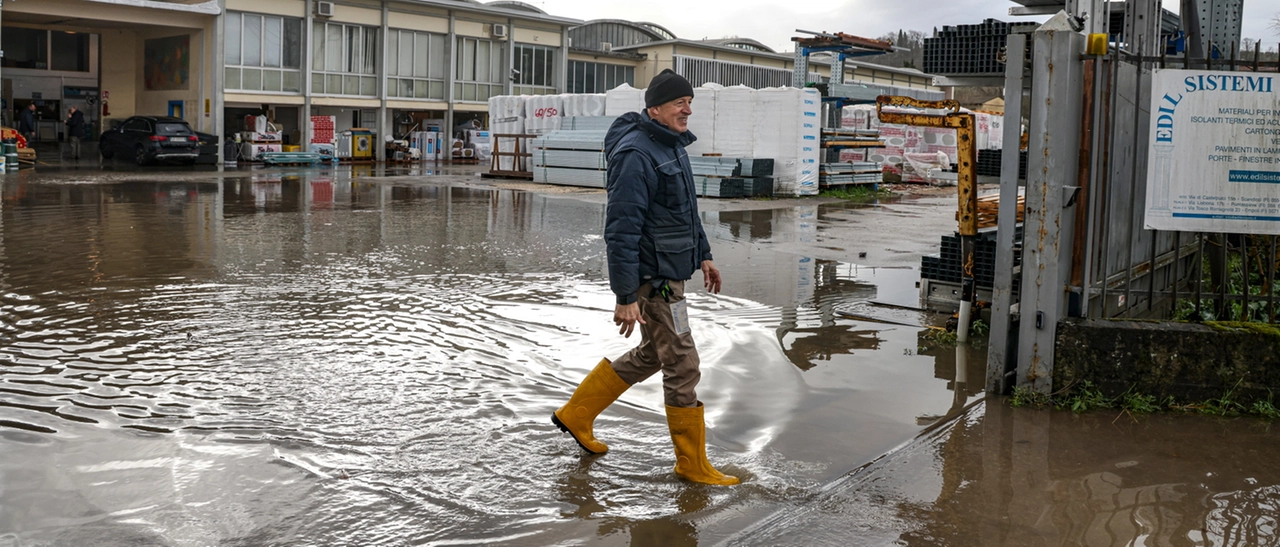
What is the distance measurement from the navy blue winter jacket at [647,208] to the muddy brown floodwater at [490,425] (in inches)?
35.6

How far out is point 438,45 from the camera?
42000mm

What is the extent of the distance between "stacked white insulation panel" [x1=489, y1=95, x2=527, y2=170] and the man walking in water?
2559 cm

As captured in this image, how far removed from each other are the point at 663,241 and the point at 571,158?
69.5ft

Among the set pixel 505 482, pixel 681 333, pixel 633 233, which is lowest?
pixel 505 482

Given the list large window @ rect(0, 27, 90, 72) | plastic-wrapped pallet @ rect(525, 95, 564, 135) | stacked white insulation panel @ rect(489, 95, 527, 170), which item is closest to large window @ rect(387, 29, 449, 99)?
stacked white insulation panel @ rect(489, 95, 527, 170)

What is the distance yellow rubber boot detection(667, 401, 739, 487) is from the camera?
183 inches

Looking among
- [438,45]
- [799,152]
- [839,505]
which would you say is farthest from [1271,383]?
[438,45]

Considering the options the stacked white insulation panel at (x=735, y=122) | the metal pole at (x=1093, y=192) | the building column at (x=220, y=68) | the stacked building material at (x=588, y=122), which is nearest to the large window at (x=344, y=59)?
the building column at (x=220, y=68)

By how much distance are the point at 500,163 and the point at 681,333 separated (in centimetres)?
2723

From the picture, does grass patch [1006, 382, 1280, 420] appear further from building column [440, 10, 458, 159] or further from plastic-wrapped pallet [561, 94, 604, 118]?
building column [440, 10, 458, 159]

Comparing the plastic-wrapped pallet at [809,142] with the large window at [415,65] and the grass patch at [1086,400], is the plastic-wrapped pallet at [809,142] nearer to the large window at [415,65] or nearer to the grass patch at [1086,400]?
the grass patch at [1086,400]

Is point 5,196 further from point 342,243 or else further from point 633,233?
point 633,233

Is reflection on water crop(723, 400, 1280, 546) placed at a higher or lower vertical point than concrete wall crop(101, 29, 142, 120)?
lower

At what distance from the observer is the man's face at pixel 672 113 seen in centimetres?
476
